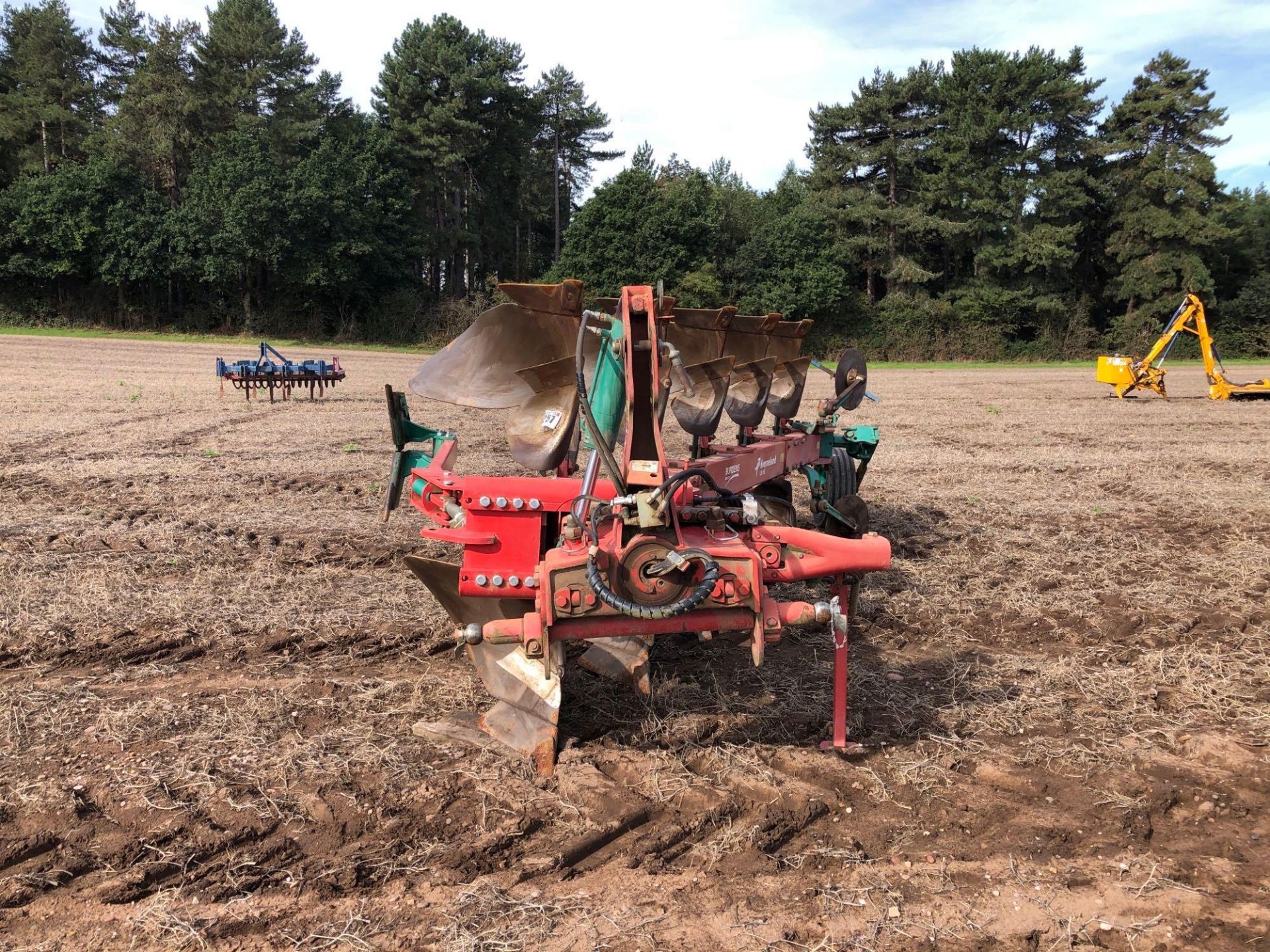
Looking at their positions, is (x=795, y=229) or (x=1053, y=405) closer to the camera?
(x=1053, y=405)

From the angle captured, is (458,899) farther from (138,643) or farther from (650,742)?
(138,643)

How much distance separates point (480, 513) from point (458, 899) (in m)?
1.57

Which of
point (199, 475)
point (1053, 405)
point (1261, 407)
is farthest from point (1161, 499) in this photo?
point (1261, 407)

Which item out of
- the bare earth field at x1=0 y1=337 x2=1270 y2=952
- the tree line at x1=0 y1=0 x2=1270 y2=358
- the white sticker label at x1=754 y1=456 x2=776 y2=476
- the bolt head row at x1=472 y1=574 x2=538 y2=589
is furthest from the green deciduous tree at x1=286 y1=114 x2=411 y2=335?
the bolt head row at x1=472 y1=574 x2=538 y2=589

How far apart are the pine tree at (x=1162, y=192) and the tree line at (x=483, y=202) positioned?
A: 125 mm

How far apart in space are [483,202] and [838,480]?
146 feet

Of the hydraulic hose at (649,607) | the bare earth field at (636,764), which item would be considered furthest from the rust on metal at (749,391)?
the hydraulic hose at (649,607)

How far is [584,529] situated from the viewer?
3346 mm

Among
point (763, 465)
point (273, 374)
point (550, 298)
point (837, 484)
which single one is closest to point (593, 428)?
point (550, 298)

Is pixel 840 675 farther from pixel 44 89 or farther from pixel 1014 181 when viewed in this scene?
pixel 44 89

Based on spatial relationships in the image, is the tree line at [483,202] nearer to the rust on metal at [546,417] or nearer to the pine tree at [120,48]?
the pine tree at [120,48]

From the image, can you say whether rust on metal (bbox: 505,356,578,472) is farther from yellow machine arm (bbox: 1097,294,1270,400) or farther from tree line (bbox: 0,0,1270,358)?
tree line (bbox: 0,0,1270,358)

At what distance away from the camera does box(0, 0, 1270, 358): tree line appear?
1555 inches

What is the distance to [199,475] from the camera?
9.04m
